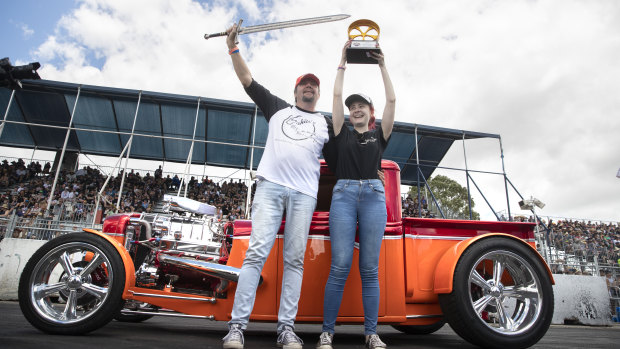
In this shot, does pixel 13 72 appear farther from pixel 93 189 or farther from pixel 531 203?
pixel 531 203

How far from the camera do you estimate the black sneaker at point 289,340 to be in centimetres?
210

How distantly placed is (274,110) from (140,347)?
181cm

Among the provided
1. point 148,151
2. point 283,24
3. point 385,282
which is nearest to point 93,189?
point 148,151

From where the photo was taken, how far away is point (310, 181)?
255 centimetres

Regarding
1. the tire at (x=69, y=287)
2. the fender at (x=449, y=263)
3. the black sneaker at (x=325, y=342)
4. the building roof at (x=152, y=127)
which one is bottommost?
the black sneaker at (x=325, y=342)

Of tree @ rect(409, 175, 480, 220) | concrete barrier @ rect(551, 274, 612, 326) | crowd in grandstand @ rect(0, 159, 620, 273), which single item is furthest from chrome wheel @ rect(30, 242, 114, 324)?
tree @ rect(409, 175, 480, 220)

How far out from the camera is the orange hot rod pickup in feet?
8.17

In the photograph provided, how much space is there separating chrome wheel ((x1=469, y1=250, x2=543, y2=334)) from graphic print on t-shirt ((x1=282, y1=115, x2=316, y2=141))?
155 cm

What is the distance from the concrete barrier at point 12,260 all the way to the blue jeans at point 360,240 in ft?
27.6

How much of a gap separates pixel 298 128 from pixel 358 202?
0.71 meters

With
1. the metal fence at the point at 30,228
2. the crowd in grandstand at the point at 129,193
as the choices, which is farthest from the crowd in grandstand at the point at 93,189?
the metal fence at the point at 30,228

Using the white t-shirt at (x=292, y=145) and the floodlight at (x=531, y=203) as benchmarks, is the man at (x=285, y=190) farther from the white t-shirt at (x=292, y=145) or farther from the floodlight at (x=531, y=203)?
the floodlight at (x=531, y=203)

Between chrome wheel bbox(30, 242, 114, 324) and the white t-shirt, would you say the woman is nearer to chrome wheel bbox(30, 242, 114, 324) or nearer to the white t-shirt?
the white t-shirt

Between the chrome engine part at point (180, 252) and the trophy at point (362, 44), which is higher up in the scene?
the trophy at point (362, 44)
